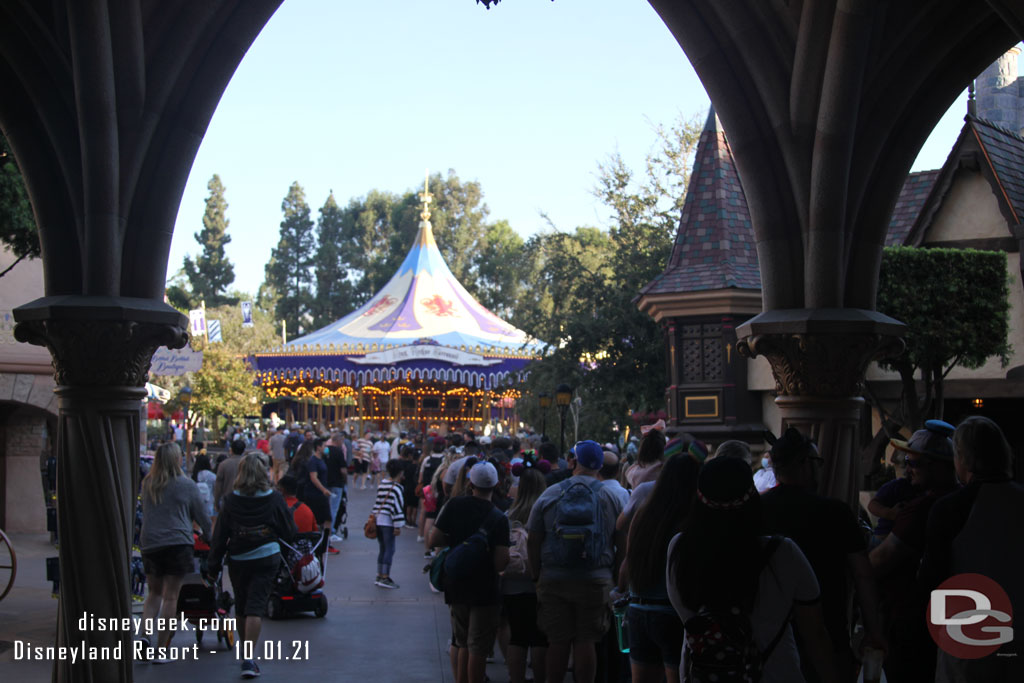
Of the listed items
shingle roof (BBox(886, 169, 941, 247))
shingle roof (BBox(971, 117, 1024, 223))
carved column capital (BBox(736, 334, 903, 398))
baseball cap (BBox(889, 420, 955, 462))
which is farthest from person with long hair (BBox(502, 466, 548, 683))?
shingle roof (BBox(886, 169, 941, 247))

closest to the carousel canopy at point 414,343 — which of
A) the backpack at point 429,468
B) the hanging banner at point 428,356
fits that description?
the hanging banner at point 428,356

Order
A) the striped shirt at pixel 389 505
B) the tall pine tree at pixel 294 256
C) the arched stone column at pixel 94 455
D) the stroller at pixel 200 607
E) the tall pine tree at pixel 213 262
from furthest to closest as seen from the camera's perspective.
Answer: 1. the tall pine tree at pixel 294 256
2. the tall pine tree at pixel 213 262
3. the striped shirt at pixel 389 505
4. the stroller at pixel 200 607
5. the arched stone column at pixel 94 455

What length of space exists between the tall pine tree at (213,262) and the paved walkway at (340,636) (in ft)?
209

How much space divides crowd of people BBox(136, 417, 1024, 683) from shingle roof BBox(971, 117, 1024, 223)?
9.37 metres

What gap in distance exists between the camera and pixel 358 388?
47.4m

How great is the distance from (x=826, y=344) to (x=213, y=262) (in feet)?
246

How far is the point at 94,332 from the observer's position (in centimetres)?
566

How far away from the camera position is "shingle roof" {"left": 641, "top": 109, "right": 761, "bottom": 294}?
16.4 m

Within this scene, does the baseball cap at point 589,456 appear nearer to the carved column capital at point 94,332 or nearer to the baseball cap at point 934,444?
the baseball cap at point 934,444

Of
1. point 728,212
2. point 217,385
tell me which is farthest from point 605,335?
point 217,385

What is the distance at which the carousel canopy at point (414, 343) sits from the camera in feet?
134

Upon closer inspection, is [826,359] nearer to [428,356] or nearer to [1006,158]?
[1006,158]

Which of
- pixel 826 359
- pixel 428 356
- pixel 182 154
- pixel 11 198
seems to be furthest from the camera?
pixel 428 356

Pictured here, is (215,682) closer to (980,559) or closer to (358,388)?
(980,559)
